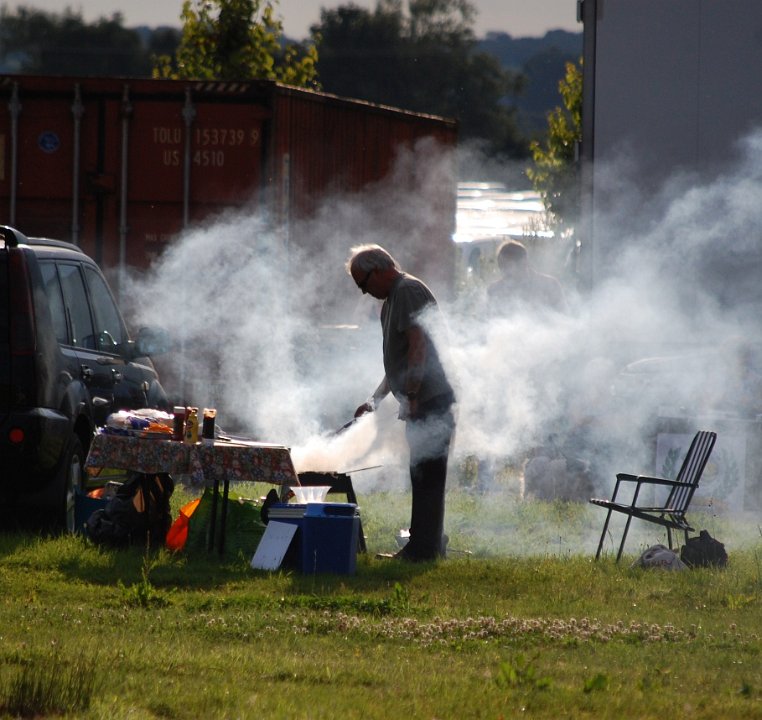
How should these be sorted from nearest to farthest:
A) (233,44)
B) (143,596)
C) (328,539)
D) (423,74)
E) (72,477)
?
(143,596), (328,539), (72,477), (233,44), (423,74)

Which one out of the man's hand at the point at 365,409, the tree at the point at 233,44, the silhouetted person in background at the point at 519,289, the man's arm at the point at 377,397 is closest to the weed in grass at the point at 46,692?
the man's arm at the point at 377,397

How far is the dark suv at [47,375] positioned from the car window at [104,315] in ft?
0.13

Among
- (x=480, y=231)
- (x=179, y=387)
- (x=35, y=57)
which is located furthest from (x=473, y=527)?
(x=35, y=57)

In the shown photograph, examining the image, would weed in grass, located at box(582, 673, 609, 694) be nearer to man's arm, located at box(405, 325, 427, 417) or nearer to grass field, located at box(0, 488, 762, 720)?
grass field, located at box(0, 488, 762, 720)

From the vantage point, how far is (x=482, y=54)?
57406mm

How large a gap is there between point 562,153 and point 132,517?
22843 mm

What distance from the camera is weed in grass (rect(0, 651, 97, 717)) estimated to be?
5031mm

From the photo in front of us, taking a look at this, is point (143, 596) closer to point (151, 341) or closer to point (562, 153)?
point (151, 341)

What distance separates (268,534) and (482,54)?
166 ft

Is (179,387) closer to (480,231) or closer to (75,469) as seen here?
(75,469)

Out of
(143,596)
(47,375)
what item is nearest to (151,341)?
(47,375)

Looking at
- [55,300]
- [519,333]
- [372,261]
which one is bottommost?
A: [519,333]

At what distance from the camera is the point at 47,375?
28.5 ft

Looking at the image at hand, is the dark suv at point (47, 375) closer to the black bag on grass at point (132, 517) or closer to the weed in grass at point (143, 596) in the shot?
the black bag on grass at point (132, 517)
